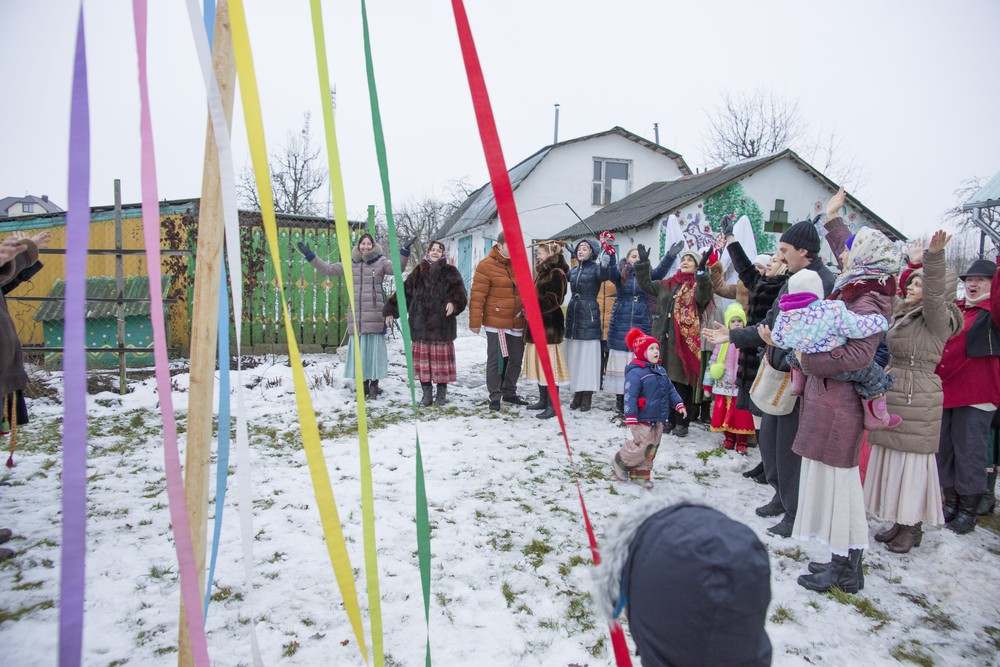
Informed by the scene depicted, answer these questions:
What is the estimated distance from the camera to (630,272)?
6.23 metres

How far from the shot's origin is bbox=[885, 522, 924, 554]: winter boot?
3.20 meters

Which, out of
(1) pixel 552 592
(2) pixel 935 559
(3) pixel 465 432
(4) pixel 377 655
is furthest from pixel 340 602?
(2) pixel 935 559

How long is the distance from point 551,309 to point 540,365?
658 mm

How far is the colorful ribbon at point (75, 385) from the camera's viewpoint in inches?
36.6

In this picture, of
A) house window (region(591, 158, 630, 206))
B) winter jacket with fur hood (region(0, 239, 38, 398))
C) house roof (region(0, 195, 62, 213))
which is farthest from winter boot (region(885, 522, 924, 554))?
house roof (region(0, 195, 62, 213))

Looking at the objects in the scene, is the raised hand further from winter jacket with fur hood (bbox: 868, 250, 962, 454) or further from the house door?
the house door

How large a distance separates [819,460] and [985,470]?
5.60 feet

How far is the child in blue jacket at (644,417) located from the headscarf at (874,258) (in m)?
A: 1.64

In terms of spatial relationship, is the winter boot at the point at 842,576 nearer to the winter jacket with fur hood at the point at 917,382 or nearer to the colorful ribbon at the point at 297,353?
the winter jacket with fur hood at the point at 917,382

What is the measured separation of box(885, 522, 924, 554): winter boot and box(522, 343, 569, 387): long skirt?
341 cm

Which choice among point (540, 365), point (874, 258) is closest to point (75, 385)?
point (874, 258)

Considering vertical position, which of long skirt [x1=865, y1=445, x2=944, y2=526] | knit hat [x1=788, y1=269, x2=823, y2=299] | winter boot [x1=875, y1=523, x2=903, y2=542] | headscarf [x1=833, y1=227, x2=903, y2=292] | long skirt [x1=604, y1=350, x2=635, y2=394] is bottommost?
A: winter boot [x1=875, y1=523, x2=903, y2=542]

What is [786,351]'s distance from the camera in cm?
305

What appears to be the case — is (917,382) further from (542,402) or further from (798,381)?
(542,402)
